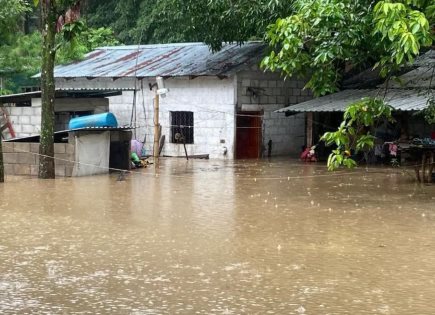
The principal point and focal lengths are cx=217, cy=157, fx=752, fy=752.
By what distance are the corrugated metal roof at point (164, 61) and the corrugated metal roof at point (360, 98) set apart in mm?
3033

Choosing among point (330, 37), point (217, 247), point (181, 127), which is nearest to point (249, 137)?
point (181, 127)

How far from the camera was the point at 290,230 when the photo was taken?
11406mm

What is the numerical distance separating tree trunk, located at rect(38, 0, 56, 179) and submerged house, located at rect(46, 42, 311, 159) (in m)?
7.03

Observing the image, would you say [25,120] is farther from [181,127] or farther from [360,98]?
[360,98]

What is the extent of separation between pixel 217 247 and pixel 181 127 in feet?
53.7

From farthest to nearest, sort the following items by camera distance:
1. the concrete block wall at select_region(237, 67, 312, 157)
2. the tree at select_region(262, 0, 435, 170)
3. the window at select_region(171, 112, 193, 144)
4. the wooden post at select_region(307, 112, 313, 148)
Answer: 1. the window at select_region(171, 112, 193, 144)
2. the concrete block wall at select_region(237, 67, 312, 157)
3. the wooden post at select_region(307, 112, 313, 148)
4. the tree at select_region(262, 0, 435, 170)

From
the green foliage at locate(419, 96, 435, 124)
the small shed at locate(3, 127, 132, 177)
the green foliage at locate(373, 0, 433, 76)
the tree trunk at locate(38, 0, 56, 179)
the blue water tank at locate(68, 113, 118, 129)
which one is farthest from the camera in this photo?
the blue water tank at locate(68, 113, 118, 129)

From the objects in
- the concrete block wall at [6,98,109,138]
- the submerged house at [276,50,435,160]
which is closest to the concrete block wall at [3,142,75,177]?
the concrete block wall at [6,98,109,138]

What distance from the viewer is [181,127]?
2622 cm

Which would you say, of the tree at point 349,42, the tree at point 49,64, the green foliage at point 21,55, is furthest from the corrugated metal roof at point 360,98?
the green foliage at point 21,55

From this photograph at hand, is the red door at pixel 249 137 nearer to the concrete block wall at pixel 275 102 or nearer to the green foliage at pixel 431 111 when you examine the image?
the concrete block wall at pixel 275 102

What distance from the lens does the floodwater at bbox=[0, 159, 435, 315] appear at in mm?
7371

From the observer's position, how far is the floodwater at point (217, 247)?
7.37 m

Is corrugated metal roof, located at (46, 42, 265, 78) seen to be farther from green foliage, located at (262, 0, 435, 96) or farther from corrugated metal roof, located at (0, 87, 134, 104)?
green foliage, located at (262, 0, 435, 96)
